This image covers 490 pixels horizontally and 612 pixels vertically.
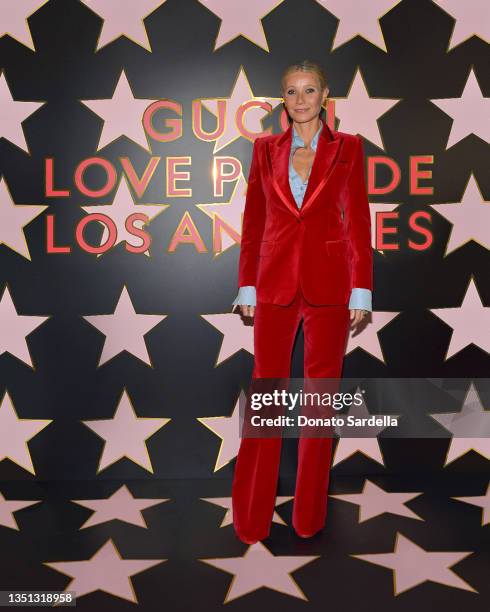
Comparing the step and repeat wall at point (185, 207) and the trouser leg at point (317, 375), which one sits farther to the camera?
the step and repeat wall at point (185, 207)

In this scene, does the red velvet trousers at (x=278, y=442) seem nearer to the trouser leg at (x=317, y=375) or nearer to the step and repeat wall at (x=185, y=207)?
the trouser leg at (x=317, y=375)

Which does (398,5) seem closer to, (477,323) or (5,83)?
(477,323)

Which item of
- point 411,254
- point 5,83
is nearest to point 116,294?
point 5,83

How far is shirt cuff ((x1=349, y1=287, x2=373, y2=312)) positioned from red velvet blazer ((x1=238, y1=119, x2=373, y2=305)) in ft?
0.07

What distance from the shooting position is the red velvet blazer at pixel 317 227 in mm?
1965

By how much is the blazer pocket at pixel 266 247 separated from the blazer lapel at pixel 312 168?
141 mm

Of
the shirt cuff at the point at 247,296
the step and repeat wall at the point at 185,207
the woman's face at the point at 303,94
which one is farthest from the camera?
the step and repeat wall at the point at 185,207

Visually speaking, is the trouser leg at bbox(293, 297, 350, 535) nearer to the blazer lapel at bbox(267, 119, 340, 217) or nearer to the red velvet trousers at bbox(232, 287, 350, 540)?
the red velvet trousers at bbox(232, 287, 350, 540)

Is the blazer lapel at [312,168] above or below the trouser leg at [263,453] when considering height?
above

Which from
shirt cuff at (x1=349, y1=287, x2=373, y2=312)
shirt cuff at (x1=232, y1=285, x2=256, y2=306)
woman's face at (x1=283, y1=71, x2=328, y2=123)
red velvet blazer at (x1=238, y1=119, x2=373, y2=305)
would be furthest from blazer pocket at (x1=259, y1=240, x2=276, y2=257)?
woman's face at (x1=283, y1=71, x2=328, y2=123)

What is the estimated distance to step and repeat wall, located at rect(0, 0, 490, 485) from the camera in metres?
2.54

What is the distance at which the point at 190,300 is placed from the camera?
103 inches

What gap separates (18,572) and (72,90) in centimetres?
202

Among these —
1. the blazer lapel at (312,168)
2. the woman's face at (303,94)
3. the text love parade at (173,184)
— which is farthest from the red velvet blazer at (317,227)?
the text love parade at (173,184)
